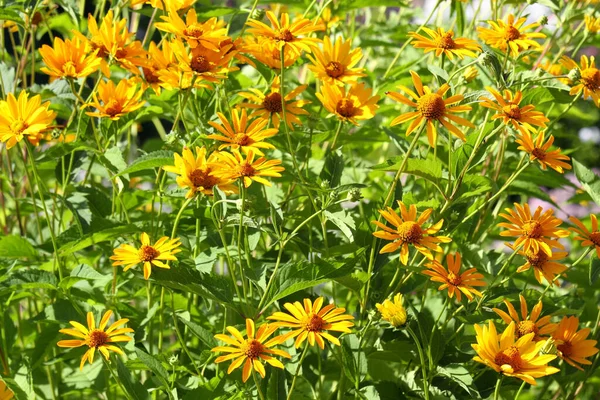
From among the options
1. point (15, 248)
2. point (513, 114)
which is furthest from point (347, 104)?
point (15, 248)

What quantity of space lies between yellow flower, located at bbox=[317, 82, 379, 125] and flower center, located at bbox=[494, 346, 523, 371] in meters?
0.35

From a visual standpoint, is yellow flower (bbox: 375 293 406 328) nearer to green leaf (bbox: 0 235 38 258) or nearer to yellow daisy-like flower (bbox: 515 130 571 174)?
yellow daisy-like flower (bbox: 515 130 571 174)

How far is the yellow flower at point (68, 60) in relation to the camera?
102 centimetres

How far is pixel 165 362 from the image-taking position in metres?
1.03

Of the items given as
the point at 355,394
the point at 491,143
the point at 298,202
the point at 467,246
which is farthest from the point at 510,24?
the point at 355,394

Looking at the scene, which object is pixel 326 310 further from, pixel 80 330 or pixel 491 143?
pixel 491 143

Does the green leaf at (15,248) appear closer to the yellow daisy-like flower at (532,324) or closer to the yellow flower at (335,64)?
the yellow flower at (335,64)

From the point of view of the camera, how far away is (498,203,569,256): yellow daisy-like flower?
96 cm

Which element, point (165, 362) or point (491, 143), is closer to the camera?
point (165, 362)

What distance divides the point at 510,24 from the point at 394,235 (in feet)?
1.36

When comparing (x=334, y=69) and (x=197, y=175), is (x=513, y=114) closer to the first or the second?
(x=334, y=69)

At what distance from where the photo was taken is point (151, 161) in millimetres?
968

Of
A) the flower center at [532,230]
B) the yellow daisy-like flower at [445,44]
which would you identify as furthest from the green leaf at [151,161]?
the flower center at [532,230]

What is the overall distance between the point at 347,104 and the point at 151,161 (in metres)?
0.27
